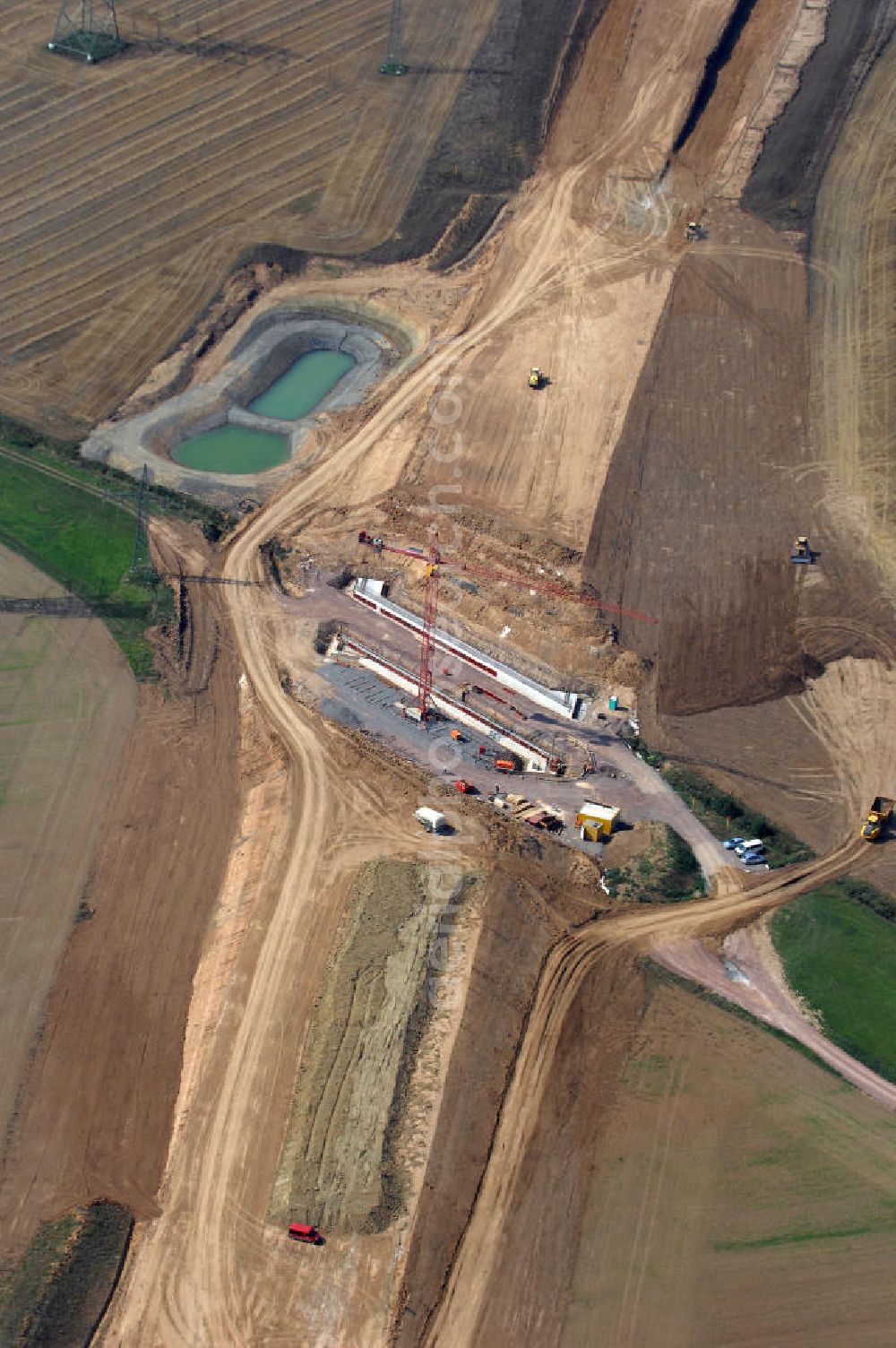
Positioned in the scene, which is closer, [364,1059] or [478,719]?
[364,1059]

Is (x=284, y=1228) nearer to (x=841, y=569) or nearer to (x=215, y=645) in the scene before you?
(x=215, y=645)

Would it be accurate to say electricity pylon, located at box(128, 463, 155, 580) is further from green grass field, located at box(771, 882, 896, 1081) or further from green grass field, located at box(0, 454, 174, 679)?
green grass field, located at box(771, 882, 896, 1081)

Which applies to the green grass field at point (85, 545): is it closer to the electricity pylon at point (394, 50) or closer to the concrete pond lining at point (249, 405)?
the concrete pond lining at point (249, 405)

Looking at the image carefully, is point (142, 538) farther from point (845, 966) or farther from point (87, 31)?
point (87, 31)

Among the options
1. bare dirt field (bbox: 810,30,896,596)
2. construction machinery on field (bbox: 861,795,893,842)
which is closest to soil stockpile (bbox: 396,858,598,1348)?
construction machinery on field (bbox: 861,795,893,842)

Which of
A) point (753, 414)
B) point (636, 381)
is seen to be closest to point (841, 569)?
point (753, 414)

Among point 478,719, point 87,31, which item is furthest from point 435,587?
point 87,31
